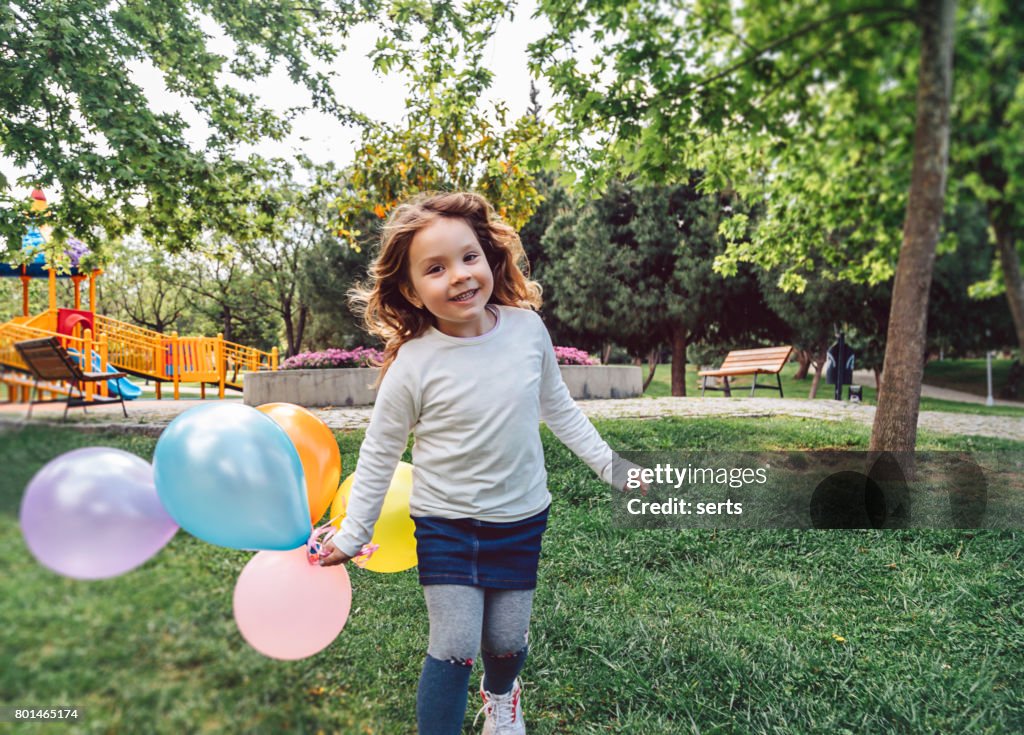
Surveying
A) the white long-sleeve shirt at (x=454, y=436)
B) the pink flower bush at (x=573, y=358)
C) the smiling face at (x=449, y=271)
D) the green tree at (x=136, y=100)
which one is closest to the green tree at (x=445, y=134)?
the green tree at (x=136, y=100)

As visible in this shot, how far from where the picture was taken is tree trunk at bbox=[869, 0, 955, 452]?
3.86ft

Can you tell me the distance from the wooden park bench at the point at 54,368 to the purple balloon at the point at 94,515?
20 centimetres

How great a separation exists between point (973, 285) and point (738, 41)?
2.33 feet

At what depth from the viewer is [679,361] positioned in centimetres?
312

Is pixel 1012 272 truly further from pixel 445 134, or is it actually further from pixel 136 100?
pixel 136 100

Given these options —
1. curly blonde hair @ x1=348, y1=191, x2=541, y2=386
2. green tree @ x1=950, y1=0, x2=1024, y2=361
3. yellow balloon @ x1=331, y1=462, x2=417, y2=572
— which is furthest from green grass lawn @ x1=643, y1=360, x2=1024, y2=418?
yellow balloon @ x1=331, y1=462, x2=417, y2=572

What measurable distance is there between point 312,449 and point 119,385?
2.40 ft

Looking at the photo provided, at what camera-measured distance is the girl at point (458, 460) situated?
176 centimetres

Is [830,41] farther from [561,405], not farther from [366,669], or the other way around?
[366,669]

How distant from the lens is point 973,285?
1.38m

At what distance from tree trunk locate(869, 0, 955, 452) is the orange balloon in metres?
1.65

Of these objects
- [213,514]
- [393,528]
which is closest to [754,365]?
[393,528]

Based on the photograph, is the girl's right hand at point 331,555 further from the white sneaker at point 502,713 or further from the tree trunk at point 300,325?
the tree trunk at point 300,325

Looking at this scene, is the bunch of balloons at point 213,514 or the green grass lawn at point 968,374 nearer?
the bunch of balloons at point 213,514
